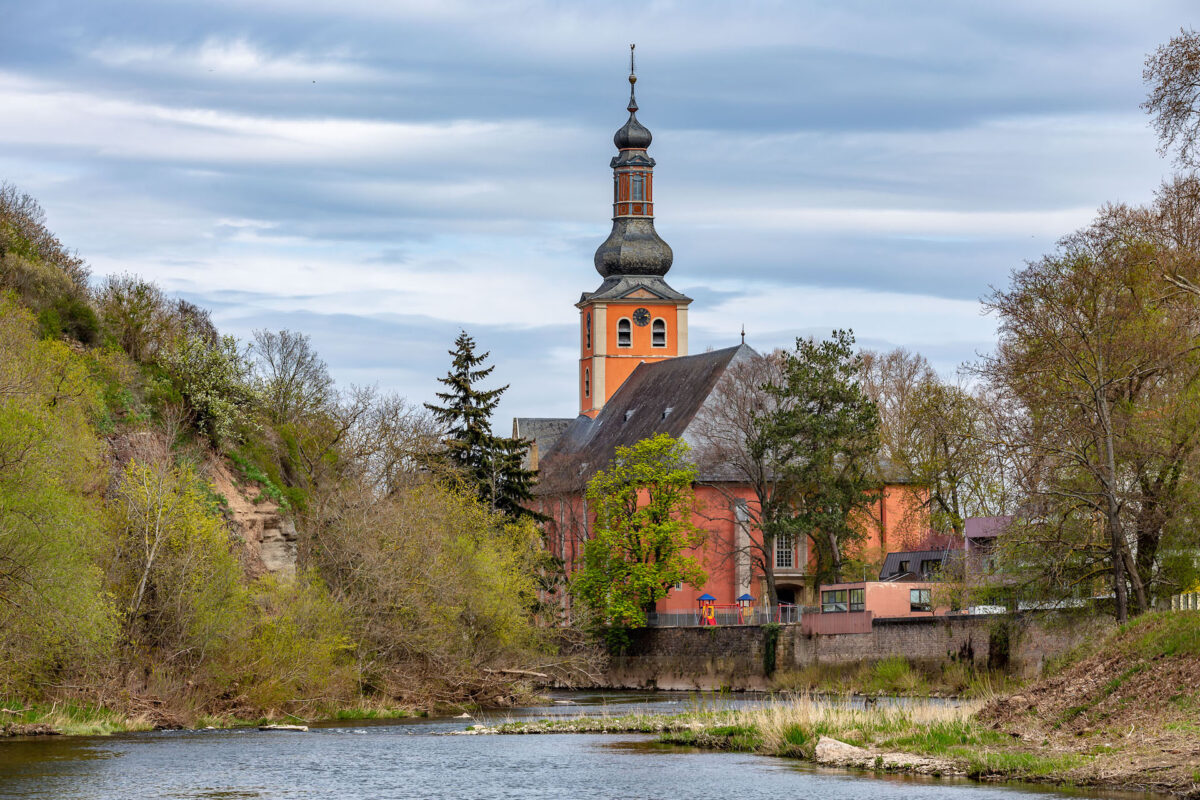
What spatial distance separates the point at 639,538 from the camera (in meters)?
77.4

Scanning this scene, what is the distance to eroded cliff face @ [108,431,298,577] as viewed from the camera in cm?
5490

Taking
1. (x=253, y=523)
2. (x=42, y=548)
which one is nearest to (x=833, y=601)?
(x=253, y=523)

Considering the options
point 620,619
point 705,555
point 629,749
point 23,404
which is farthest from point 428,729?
point 705,555

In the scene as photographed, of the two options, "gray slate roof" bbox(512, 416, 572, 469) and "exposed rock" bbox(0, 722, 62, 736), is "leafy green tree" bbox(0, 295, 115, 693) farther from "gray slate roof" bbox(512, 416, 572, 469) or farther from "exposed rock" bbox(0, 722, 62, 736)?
"gray slate roof" bbox(512, 416, 572, 469)

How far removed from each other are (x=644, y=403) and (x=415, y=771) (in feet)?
217

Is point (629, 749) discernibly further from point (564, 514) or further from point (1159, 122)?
point (564, 514)

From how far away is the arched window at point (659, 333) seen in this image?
361 ft

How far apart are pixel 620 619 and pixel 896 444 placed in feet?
57.5

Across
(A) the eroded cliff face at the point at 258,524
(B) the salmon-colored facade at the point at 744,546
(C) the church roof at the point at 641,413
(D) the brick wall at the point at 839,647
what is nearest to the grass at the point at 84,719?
(A) the eroded cliff face at the point at 258,524

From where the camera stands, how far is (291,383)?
8412cm

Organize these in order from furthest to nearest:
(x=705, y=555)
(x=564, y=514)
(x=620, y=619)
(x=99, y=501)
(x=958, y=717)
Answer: (x=564, y=514), (x=705, y=555), (x=620, y=619), (x=99, y=501), (x=958, y=717)

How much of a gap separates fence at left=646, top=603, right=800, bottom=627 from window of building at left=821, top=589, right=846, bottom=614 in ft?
11.7

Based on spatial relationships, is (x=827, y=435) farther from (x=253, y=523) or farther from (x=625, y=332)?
(x=625, y=332)

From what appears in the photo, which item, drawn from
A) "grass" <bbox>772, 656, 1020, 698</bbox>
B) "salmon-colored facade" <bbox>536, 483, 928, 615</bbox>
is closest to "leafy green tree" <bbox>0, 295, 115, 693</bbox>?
"grass" <bbox>772, 656, 1020, 698</bbox>
